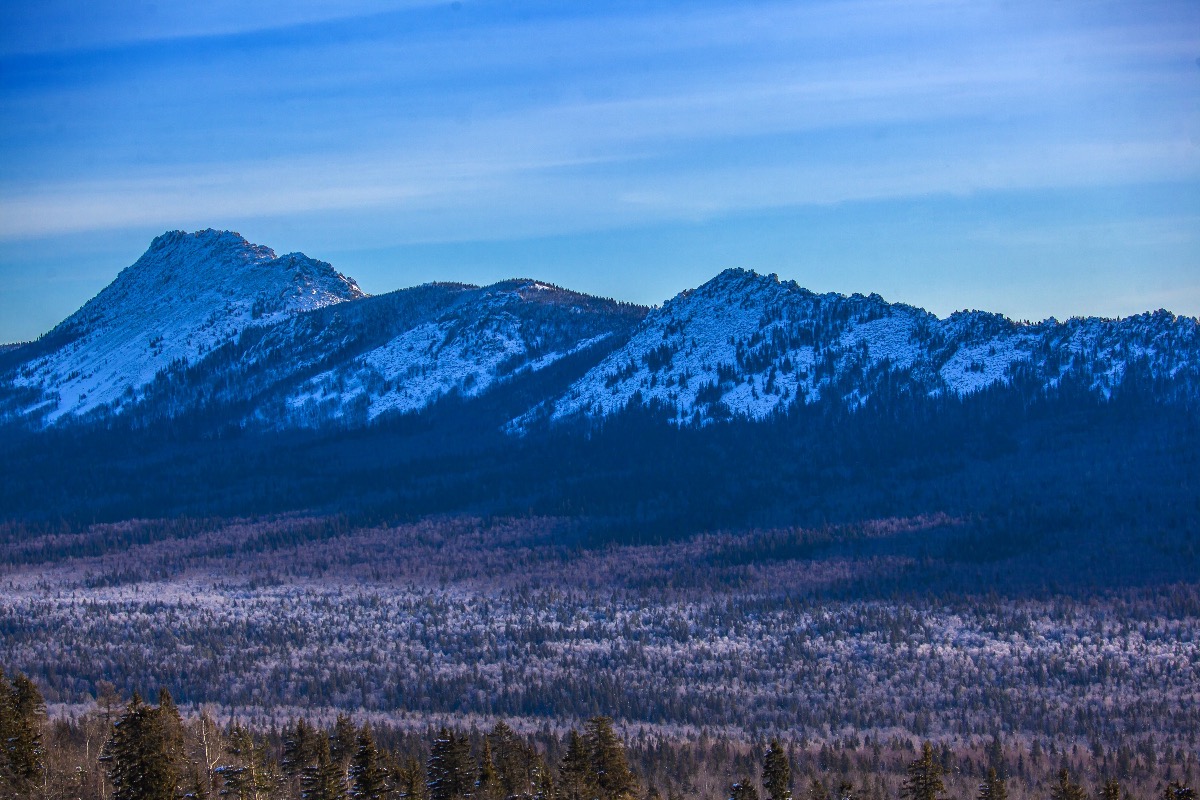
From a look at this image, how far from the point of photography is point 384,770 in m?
93.4

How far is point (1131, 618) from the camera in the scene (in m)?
174

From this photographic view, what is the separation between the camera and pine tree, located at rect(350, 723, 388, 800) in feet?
298

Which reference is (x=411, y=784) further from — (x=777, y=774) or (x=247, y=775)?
(x=777, y=774)

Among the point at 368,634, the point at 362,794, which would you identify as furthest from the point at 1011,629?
the point at 362,794

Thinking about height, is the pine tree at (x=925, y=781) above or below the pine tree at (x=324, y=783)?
below

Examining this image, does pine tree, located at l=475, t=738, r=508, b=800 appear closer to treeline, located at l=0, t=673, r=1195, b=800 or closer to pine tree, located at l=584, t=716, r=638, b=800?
treeline, located at l=0, t=673, r=1195, b=800

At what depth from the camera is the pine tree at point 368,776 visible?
9069 centimetres

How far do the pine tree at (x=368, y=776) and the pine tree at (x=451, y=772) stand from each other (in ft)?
11.7

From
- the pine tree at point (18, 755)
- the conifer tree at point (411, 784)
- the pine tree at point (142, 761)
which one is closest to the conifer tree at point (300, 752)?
the conifer tree at point (411, 784)

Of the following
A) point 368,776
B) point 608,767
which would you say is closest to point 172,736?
point 368,776

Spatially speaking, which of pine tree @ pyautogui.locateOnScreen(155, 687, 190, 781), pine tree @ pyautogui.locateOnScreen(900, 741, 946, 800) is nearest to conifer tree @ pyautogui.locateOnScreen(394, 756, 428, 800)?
pine tree @ pyautogui.locateOnScreen(155, 687, 190, 781)

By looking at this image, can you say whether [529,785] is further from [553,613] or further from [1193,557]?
[1193,557]

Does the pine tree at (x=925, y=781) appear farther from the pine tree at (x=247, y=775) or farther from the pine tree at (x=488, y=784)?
the pine tree at (x=247, y=775)

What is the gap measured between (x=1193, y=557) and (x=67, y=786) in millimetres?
144638
